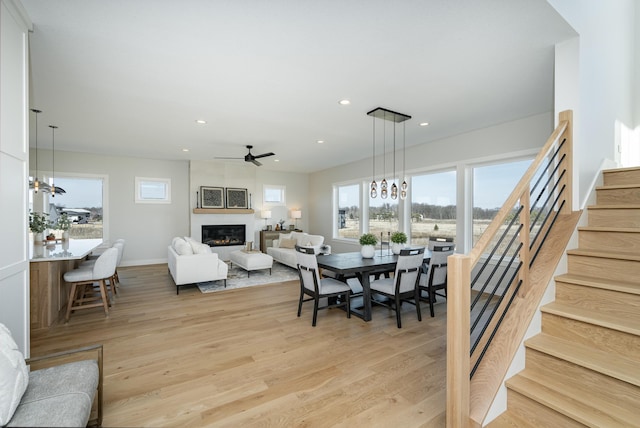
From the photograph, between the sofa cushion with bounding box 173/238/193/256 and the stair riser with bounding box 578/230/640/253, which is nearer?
the stair riser with bounding box 578/230/640/253

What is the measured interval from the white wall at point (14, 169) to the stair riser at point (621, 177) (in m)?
4.57

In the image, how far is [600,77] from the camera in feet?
8.95

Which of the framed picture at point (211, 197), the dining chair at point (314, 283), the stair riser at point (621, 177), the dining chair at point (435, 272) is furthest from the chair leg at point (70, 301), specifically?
the stair riser at point (621, 177)

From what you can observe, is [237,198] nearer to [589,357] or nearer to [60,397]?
[60,397]

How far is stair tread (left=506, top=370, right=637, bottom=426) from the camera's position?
1.40 m

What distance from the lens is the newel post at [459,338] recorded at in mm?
1542

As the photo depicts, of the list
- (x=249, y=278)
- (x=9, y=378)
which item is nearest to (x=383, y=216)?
(x=249, y=278)

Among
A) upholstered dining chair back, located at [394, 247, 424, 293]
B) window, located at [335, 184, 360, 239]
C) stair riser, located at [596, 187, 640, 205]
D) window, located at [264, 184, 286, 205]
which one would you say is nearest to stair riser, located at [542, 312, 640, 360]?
stair riser, located at [596, 187, 640, 205]

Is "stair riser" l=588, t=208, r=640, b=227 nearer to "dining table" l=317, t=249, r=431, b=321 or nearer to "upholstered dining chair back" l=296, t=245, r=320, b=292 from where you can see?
"dining table" l=317, t=249, r=431, b=321

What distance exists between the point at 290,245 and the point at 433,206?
3476 millimetres

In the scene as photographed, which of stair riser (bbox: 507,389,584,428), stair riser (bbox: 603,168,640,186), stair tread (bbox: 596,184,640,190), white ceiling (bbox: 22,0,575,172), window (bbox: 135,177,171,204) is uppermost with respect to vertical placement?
white ceiling (bbox: 22,0,575,172)

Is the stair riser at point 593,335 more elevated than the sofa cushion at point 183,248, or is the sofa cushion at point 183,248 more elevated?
the sofa cushion at point 183,248

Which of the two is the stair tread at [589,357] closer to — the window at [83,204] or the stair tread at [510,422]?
the stair tread at [510,422]

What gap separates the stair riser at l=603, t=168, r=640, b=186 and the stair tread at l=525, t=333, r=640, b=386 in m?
1.76
